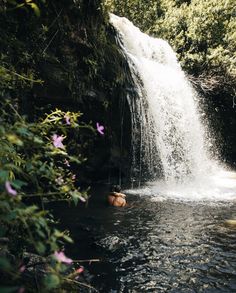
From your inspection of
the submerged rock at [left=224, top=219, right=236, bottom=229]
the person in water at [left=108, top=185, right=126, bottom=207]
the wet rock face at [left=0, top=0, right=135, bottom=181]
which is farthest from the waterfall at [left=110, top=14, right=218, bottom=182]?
the submerged rock at [left=224, top=219, right=236, bottom=229]

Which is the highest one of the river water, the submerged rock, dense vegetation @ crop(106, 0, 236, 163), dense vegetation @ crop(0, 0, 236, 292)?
dense vegetation @ crop(106, 0, 236, 163)

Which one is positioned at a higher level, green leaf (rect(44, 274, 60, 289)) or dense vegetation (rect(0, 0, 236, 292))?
dense vegetation (rect(0, 0, 236, 292))

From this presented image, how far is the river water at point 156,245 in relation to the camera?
4500 millimetres

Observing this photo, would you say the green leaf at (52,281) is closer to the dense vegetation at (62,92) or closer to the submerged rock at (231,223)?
the dense vegetation at (62,92)

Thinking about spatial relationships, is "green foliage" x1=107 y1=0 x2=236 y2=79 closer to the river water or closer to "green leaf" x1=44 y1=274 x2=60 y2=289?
the river water

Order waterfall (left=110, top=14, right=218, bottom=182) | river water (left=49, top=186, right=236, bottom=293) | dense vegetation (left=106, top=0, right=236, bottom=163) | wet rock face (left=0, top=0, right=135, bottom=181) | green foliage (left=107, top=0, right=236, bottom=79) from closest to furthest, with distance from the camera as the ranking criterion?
river water (left=49, top=186, right=236, bottom=293), wet rock face (left=0, top=0, right=135, bottom=181), waterfall (left=110, top=14, right=218, bottom=182), dense vegetation (left=106, top=0, right=236, bottom=163), green foliage (left=107, top=0, right=236, bottom=79)

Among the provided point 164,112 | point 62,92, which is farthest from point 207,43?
point 62,92

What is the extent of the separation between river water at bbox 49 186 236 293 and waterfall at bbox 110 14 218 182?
349cm

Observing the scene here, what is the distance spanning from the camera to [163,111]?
1241cm

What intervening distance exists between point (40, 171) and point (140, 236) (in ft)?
14.8

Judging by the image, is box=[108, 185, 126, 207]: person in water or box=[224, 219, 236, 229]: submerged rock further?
box=[108, 185, 126, 207]: person in water

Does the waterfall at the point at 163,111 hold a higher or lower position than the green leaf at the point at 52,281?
higher

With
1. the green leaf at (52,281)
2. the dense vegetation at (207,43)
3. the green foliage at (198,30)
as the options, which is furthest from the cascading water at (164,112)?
the green leaf at (52,281)

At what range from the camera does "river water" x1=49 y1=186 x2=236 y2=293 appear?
14.8 ft
